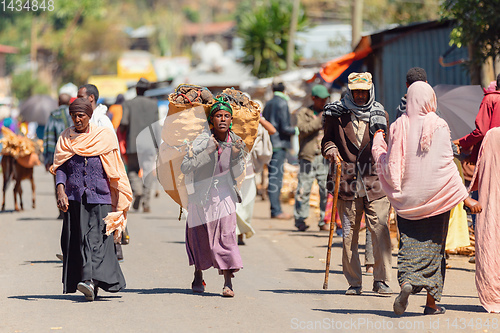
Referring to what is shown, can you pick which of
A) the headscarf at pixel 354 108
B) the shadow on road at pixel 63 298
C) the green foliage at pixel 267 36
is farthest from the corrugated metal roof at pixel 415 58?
the green foliage at pixel 267 36

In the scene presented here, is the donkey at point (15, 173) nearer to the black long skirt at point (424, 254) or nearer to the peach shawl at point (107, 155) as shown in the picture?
the peach shawl at point (107, 155)

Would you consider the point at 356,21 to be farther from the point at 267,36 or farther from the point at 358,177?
the point at 358,177

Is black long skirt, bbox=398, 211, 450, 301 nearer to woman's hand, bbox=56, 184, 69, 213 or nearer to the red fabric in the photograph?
the red fabric

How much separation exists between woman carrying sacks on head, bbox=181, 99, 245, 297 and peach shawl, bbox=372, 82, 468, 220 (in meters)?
1.70

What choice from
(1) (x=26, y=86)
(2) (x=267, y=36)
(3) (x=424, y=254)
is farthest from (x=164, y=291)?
(1) (x=26, y=86)

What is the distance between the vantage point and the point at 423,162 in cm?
722

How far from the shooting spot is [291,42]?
102 ft

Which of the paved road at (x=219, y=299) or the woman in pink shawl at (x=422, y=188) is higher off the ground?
the woman in pink shawl at (x=422, y=188)

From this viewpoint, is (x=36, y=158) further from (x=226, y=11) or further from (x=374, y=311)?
(x=226, y=11)

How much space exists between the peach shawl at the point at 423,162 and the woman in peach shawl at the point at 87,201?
2627 mm

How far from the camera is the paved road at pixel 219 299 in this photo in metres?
7.09

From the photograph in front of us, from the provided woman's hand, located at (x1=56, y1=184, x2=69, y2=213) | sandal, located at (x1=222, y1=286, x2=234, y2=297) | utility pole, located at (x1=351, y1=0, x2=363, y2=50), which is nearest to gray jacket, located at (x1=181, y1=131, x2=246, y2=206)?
sandal, located at (x1=222, y1=286, x2=234, y2=297)

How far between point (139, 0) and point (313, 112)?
11613 centimetres

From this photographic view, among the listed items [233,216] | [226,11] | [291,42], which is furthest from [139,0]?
[233,216]
